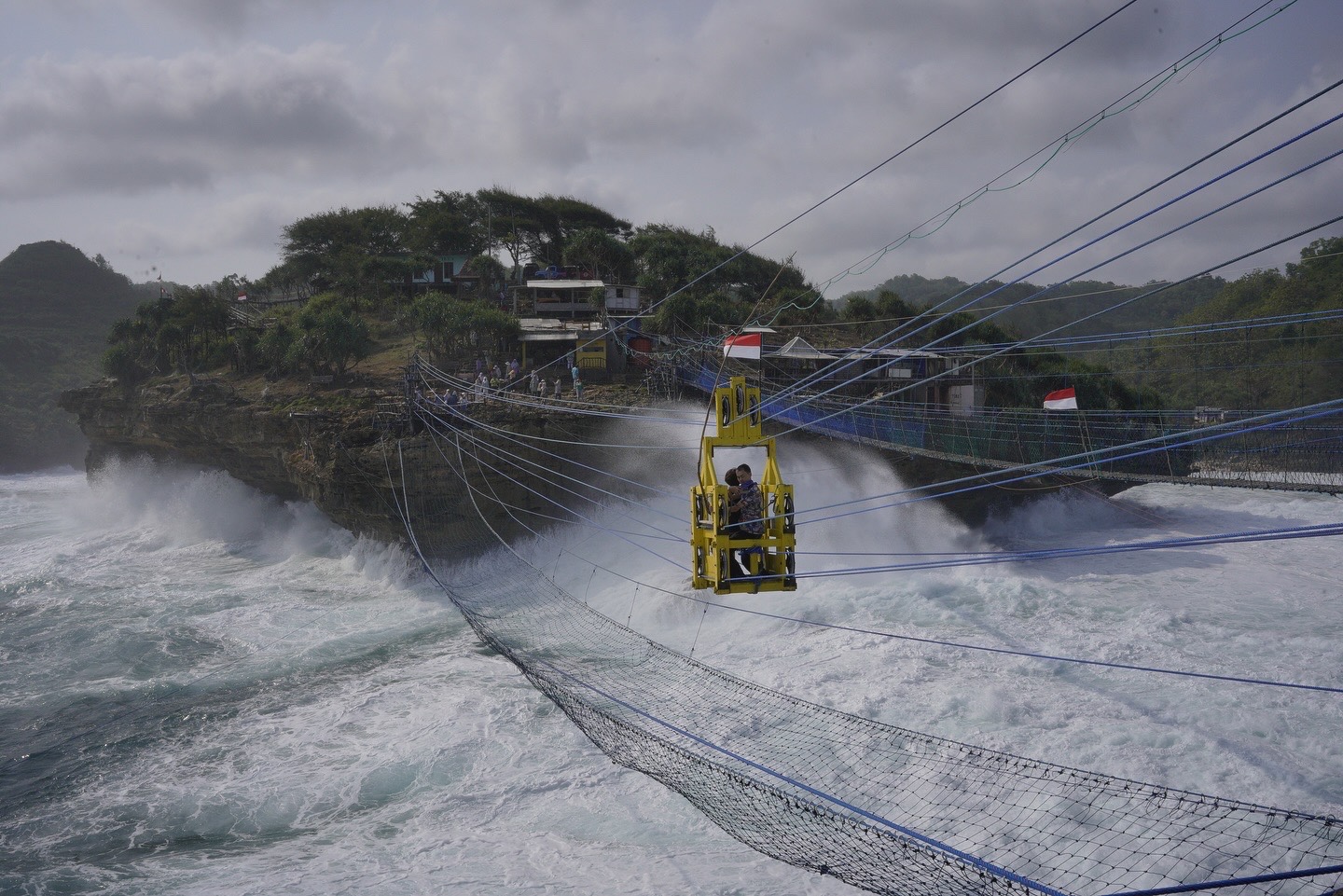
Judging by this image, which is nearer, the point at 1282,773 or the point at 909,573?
the point at 1282,773

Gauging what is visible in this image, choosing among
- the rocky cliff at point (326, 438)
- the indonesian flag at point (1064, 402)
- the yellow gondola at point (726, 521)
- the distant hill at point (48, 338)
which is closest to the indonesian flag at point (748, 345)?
the yellow gondola at point (726, 521)

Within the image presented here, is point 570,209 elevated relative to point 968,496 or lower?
elevated

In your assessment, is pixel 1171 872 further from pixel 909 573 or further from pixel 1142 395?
pixel 1142 395

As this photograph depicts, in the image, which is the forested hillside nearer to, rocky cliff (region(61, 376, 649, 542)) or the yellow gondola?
rocky cliff (region(61, 376, 649, 542))

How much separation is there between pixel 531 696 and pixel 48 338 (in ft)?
244

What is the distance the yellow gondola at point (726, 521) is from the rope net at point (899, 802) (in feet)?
3.16

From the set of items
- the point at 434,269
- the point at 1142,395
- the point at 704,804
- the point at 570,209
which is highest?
the point at 570,209

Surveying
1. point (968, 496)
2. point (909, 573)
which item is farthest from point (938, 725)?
point (968, 496)

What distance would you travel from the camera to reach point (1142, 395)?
92.8 feet

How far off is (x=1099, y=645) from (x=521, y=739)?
8.42m

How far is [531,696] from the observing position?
11703 mm

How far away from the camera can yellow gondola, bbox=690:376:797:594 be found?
6.79 m

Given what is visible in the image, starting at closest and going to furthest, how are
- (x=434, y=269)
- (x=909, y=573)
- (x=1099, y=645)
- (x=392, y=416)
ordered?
(x=1099, y=645) → (x=909, y=573) → (x=392, y=416) → (x=434, y=269)

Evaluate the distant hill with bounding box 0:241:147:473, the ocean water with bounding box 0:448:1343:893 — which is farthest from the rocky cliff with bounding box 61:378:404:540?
the distant hill with bounding box 0:241:147:473
